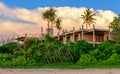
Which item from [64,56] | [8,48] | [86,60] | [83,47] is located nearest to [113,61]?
[86,60]

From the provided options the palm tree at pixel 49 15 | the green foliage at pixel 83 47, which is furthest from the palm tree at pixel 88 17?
the green foliage at pixel 83 47

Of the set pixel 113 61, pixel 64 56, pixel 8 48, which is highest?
pixel 8 48

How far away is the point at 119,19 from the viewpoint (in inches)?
2830

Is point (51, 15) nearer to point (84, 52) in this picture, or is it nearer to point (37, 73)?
point (84, 52)

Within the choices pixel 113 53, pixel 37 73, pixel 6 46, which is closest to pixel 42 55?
pixel 113 53

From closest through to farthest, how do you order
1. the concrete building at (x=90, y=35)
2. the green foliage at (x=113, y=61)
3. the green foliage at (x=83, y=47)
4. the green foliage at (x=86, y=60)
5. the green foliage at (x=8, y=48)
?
the green foliage at (x=113, y=61) → the green foliage at (x=86, y=60) → the green foliage at (x=83, y=47) → the green foliage at (x=8, y=48) → the concrete building at (x=90, y=35)

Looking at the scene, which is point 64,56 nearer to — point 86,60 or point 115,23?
point 86,60

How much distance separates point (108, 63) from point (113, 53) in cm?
311

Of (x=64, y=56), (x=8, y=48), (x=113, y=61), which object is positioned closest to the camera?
(x=113, y=61)

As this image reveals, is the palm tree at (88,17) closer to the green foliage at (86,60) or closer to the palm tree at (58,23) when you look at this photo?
the palm tree at (58,23)

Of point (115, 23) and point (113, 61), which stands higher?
point (115, 23)

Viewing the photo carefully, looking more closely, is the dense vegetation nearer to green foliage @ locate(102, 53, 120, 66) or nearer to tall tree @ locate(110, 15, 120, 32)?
green foliage @ locate(102, 53, 120, 66)

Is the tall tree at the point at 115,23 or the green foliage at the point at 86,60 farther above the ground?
the tall tree at the point at 115,23

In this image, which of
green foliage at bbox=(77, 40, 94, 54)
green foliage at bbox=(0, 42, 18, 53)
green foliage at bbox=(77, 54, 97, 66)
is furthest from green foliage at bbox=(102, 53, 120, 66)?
green foliage at bbox=(0, 42, 18, 53)
